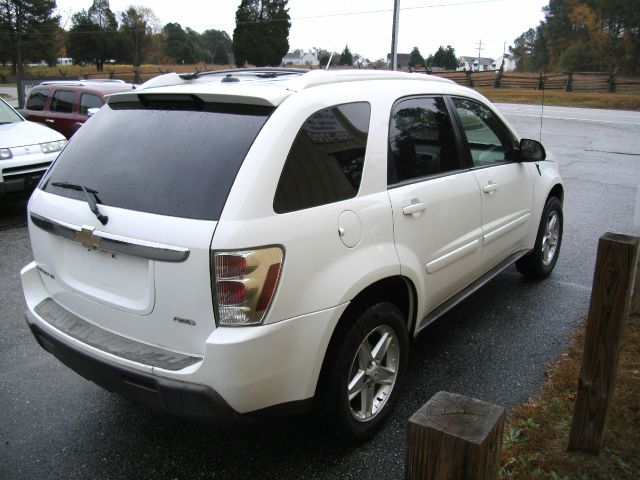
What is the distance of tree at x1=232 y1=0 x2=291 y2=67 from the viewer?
5375 cm

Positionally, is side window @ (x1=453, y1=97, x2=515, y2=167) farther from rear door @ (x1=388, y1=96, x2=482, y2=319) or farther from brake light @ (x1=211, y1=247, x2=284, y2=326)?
brake light @ (x1=211, y1=247, x2=284, y2=326)

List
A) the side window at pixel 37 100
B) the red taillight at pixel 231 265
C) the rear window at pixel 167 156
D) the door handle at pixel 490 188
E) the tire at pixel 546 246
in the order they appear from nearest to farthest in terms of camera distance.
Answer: the red taillight at pixel 231 265 → the rear window at pixel 167 156 → the door handle at pixel 490 188 → the tire at pixel 546 246 → the side window at pixel 37 100

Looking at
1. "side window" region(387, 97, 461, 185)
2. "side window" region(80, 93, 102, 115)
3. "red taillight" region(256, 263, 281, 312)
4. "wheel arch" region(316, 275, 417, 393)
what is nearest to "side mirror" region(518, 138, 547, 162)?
"side window" region(387, 97, 461, 185)

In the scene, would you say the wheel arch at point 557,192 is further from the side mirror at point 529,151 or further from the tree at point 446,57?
the tree at point 446,57

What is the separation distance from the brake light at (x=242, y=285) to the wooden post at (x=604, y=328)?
4.43 feet

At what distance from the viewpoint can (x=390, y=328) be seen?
2.88 meters

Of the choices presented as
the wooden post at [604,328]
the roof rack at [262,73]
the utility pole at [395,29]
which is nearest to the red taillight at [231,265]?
the roof rack at [262,73]

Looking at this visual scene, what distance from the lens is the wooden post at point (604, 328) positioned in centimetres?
223

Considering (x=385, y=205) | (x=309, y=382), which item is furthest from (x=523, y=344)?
(x=309, y=382)

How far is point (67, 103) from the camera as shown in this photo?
408 inches

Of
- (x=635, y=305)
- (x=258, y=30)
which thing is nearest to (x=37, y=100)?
(x=635, y=305)

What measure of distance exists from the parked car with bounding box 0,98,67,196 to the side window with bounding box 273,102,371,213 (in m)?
5.82

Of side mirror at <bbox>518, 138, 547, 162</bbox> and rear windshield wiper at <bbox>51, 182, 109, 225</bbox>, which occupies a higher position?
side mirror at <bbox>518, 138, 547, 162</bbox>

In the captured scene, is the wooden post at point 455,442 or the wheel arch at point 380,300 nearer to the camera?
the wooden post at point 455,442
